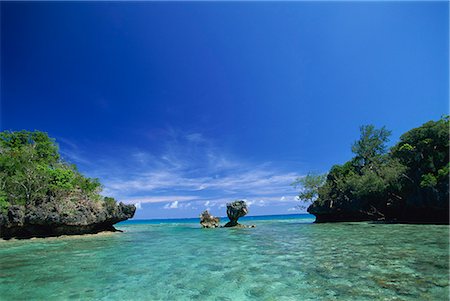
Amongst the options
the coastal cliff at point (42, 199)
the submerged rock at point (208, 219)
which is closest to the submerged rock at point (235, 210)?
the submerged rock at point (208, 219)

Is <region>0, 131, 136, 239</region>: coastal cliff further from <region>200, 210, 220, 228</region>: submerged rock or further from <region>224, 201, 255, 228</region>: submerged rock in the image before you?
<region>224, 201, 255, 228</region>: submerged rock

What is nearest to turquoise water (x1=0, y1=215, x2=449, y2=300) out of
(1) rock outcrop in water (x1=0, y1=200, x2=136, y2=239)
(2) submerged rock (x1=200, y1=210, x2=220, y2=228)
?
(1) rock outcrop in water (x1=0, y1=200, x2=136, y2=239)

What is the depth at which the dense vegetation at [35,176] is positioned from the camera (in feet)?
88.2

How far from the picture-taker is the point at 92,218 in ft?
97.5

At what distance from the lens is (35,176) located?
2764 centimetres

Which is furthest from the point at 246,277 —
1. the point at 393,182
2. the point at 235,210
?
the point at 235,210

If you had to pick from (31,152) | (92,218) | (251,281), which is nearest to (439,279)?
(251,281)

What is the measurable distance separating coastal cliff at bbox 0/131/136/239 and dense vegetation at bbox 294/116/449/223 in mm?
34279

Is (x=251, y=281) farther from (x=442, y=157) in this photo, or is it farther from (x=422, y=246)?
(x=442, y=157)

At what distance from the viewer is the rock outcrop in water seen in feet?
80.4

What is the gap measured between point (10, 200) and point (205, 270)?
1056 inches

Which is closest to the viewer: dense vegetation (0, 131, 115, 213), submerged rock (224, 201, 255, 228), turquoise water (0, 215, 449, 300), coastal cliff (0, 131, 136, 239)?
turquoise water (0, 215, 449, 300)

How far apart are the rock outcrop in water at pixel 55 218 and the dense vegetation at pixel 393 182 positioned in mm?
34650

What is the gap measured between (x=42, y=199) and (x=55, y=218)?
293 cm
